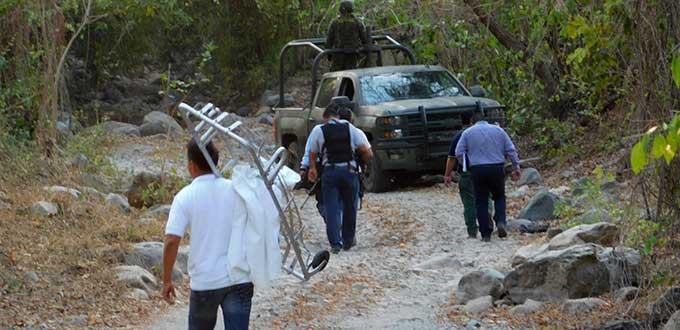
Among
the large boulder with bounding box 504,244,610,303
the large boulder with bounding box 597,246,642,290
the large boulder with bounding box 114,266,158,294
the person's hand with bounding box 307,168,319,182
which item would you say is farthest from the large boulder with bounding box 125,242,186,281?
the large boulder with bounding box 597,246,642,290

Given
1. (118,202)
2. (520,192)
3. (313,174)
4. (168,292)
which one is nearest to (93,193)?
(118,202)

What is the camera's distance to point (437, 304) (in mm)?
11578

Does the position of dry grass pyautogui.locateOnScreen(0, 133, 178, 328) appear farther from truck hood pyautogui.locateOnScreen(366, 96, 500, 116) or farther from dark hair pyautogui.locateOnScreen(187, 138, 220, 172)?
truck hood pyautogui.locateOnScreen(366, 96, 500, 116)

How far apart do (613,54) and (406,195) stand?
840 centimetres

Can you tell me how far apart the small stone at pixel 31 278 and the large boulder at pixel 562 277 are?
414cm

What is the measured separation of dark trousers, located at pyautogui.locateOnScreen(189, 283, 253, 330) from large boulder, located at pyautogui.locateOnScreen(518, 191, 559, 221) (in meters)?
8.73

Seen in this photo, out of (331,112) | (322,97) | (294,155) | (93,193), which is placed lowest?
(294,155)

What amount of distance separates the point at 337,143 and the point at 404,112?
5.19 m

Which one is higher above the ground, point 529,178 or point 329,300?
point 329,300

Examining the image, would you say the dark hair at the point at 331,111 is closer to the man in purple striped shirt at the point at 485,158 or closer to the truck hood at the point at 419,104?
the man in purple striped shirt at the point at 485,158

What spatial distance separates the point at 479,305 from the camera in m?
11.0

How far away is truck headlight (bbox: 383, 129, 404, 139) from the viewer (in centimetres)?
1941

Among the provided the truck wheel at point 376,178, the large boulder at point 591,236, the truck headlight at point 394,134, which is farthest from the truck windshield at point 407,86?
the large boulder at point 591,236

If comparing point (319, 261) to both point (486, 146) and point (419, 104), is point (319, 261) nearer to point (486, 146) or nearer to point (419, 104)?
point (486, 146)
